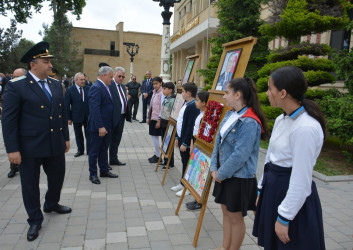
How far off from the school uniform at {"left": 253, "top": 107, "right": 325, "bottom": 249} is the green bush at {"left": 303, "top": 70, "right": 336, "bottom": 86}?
20.9 feet

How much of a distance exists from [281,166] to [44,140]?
2789 millimetres

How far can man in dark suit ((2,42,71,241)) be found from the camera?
10.8 feet

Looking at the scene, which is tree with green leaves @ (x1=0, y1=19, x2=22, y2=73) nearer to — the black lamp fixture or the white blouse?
the black lamp fixture

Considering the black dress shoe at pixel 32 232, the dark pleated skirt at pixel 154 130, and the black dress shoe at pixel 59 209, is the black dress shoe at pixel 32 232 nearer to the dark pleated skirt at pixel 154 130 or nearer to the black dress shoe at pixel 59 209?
the black dress shoe at pixel 59 209

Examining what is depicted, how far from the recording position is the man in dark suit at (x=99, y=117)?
17.2ft

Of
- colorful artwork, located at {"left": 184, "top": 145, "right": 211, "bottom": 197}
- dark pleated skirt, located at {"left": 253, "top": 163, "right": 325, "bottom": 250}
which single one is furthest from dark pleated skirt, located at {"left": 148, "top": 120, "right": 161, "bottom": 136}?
dark pleated skirt, located at {"left": 253, "top": 163, "right": 325, "bottom": 250}

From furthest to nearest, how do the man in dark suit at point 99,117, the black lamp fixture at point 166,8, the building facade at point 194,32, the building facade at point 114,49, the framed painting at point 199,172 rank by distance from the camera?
the building facade at point 114,49 < the building facade at point 194,32 < the black lamp fixture at point 166,8 < the man in dark suit at point 99,117 < the framed painting at point 199,172

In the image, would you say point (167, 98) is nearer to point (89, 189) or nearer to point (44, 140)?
point (89, 189)

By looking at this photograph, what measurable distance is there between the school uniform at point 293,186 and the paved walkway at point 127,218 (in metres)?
1.47

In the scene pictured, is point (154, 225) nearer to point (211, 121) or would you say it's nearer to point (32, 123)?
point (211, 121)

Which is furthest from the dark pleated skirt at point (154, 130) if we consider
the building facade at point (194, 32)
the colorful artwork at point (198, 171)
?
the building facade at point (194, 32)

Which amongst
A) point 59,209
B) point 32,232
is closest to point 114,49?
point 59,209

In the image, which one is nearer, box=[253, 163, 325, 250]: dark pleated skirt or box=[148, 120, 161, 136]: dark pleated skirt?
box=[253, 163, 325, 250]: dark pleated skirt

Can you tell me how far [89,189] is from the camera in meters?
5.08
